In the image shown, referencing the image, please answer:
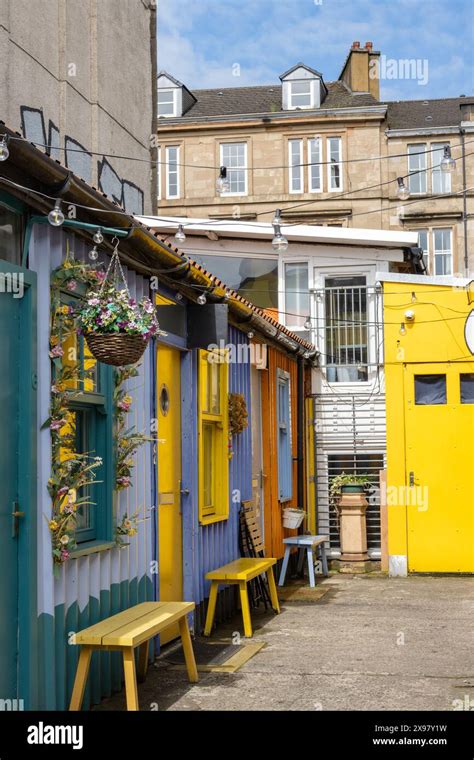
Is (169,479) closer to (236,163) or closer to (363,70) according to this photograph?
(236,163)

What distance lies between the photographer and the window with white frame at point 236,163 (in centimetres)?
3528

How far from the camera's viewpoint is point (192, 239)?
16625 mm

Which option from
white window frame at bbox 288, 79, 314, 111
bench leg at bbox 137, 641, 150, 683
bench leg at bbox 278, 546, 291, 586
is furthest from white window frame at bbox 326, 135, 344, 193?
bench leg at bbox 137, 641, 150, 683

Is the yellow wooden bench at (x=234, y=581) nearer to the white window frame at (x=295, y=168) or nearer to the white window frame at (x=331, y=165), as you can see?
the white window frame at (x=331, y=165)

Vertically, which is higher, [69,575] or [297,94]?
[297,94]

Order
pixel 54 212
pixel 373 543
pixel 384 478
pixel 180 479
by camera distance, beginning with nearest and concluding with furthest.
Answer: pixel 54 212 < pixel 180 479 < pixel 384 478 < pixel 373 543

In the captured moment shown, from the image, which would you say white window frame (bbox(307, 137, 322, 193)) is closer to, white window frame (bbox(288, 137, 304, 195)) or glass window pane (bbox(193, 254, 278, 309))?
white window frame (bbox(288, 137, 304, 195))

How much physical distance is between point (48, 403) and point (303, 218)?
29572mm

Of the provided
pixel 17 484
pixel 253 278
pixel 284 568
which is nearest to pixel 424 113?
pixel 253 278

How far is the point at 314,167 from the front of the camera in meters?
35.1

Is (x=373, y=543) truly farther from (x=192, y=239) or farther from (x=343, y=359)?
(x=192, y=239)

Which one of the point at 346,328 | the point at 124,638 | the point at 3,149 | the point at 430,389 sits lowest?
the point at 124,638

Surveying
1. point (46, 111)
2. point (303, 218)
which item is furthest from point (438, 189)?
point (46, 111)

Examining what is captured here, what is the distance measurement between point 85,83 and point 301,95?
2497 cm
